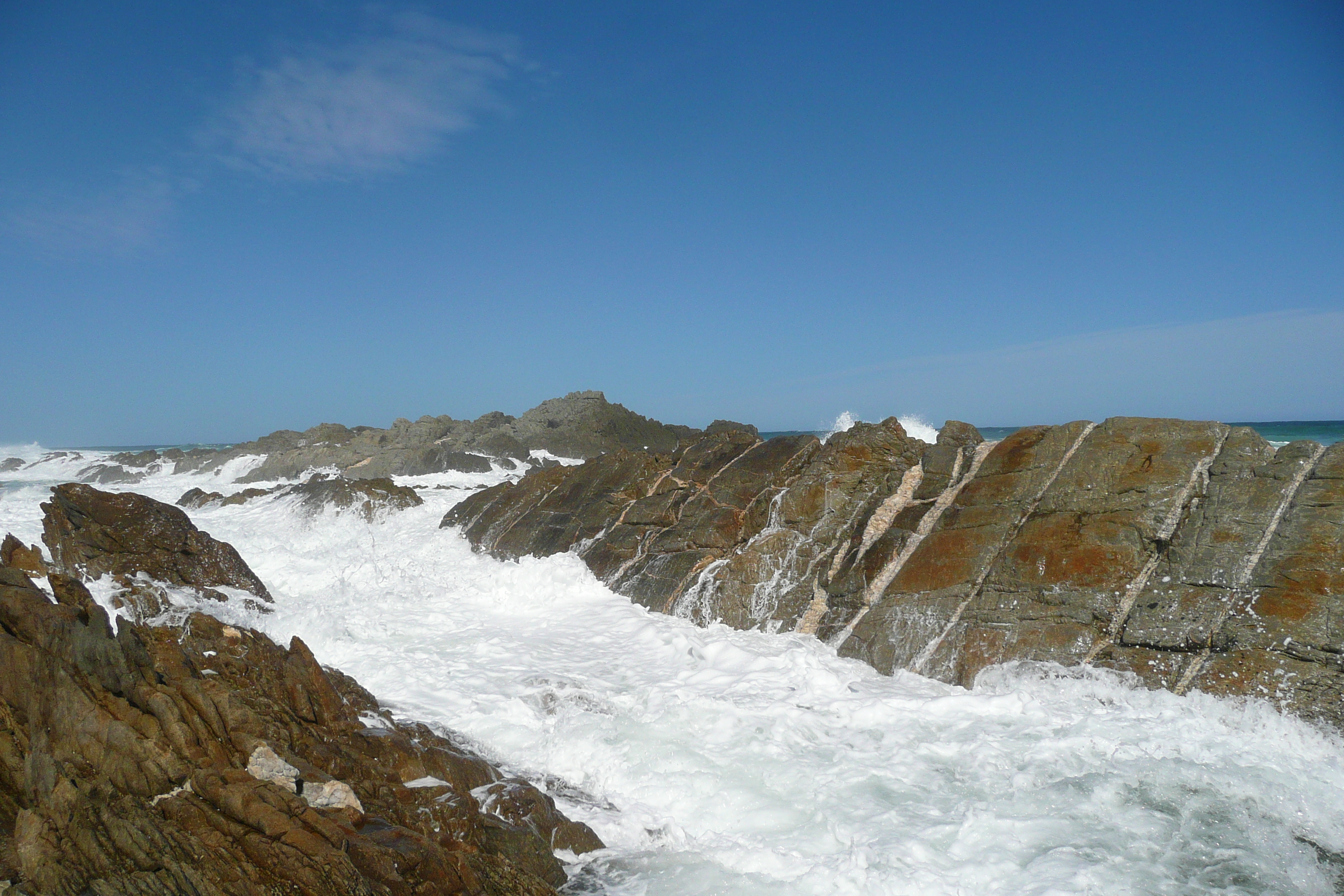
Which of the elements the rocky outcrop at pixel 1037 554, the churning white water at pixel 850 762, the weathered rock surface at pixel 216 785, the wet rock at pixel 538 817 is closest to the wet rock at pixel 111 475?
the churning white water at pixel 850 762

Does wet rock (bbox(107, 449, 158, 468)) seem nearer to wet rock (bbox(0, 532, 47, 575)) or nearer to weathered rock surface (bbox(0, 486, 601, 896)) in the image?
wet rock (bbox(0, 532, 47, 575))

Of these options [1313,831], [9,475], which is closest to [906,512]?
[1313,831]

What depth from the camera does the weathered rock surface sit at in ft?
12.2

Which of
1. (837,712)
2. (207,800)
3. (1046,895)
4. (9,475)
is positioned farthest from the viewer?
(9,475)

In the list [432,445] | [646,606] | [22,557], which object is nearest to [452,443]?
[432,445]

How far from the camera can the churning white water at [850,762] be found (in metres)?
5.08

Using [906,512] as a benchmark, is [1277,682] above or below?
below

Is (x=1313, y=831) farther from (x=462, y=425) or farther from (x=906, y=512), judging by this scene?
(x=462, y=425)

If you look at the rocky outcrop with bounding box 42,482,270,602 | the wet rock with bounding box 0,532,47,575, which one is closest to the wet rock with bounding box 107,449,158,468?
the rocky outcrop with bounding box 42,482,270,602

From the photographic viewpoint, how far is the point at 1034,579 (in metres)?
8.49

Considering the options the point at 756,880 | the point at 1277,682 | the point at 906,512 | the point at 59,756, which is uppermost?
the point at 906,512

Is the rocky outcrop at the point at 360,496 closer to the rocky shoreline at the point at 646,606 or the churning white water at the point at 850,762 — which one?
the rocky shoreline at the point at 646,606

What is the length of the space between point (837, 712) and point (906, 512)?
150 inches

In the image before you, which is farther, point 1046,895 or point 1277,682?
point 1277,682
